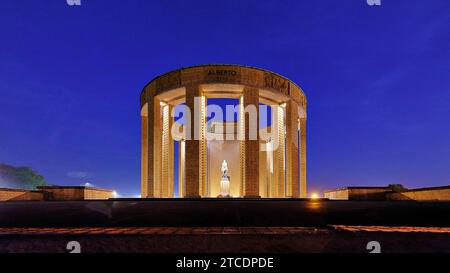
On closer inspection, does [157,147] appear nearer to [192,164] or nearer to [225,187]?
[192,164]

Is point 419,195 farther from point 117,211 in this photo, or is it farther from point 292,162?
point 117,211

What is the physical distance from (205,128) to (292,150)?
19.4 feet

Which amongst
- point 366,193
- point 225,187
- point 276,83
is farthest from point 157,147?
point 366,193

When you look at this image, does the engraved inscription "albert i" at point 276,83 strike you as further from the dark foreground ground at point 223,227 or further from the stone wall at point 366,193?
the dark foreground ground at point 223,227

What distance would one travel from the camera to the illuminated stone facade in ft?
51.4

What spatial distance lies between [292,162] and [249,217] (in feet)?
40.2

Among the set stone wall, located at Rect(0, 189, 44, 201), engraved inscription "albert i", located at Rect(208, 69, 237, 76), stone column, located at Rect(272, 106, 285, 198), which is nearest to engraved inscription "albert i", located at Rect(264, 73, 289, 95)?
stone column, located at Rect(272, 106, 285, 198)

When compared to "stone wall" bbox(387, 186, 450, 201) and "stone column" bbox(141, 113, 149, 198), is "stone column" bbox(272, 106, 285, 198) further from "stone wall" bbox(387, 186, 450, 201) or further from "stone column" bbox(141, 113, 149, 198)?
"stone column" bbox(141, 113, 149, 198)

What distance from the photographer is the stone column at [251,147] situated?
15.4 metres

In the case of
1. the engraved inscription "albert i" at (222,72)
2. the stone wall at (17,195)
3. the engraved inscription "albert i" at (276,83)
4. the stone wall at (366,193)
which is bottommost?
the stone wall at (366,193)

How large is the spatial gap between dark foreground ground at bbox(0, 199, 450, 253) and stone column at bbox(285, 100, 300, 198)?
10.4 m

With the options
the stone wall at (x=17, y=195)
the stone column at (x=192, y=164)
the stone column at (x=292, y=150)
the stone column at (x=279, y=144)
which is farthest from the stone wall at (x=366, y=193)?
the stone wall at (x=17, y=195)
